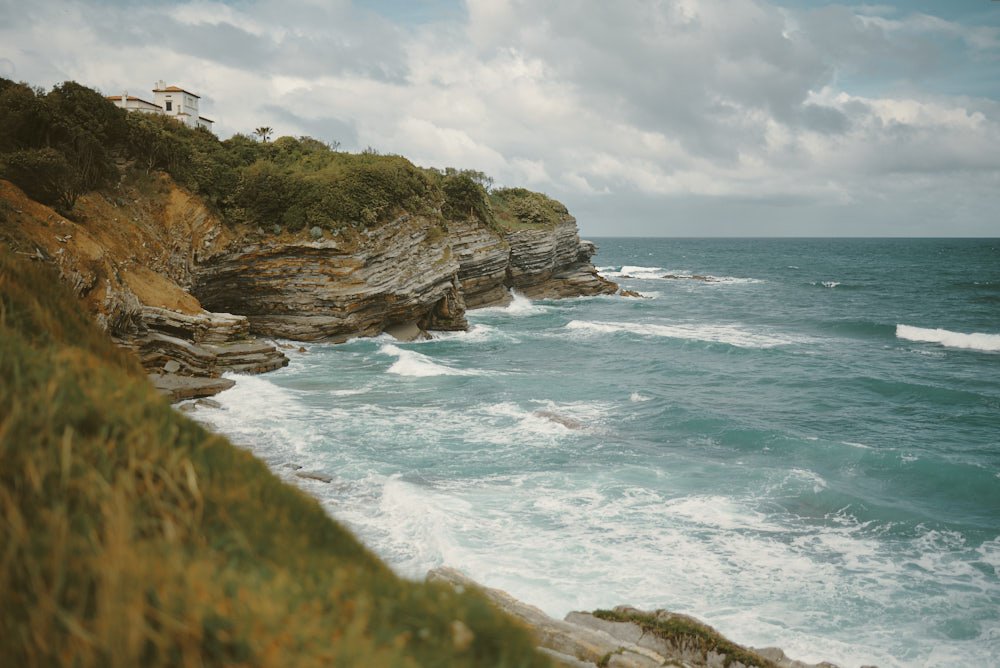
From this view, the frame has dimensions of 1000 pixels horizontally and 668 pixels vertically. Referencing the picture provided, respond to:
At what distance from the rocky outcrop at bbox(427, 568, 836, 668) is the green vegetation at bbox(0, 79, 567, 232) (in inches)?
907

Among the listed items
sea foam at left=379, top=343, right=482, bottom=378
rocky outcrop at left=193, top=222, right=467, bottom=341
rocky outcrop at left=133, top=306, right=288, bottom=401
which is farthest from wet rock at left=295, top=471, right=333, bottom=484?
rocky outcrop at left=193, top=222, right=467, bottom=341

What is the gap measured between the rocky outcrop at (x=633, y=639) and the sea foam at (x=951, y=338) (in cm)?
4013

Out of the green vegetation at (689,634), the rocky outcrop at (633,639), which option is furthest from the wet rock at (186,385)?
the green vegetation at (689,634)

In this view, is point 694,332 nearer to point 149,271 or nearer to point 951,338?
point 951,338

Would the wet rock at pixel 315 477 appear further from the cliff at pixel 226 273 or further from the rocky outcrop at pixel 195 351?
the cliff at pixel 226 273

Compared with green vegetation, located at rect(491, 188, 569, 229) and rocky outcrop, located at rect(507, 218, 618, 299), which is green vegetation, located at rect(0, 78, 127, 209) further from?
green vegetation, located at rect(491, 188, 569, 229)

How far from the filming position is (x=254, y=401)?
21.3m

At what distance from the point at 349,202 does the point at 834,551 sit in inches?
1082

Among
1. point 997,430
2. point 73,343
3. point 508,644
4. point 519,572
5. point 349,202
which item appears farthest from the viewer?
point 349,202

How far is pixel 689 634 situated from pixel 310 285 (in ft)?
85.2

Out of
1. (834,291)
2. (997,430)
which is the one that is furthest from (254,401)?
(834,291)

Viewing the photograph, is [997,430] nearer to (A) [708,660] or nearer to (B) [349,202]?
(A) [708,660]

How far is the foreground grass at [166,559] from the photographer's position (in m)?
2.39

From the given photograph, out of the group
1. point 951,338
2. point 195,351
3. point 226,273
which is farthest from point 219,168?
point 951,338
